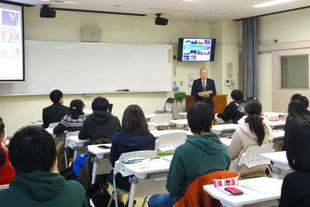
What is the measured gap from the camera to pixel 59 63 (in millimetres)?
8445

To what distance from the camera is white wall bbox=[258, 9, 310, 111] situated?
892cm

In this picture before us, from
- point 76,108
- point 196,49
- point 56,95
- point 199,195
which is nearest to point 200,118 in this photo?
point 199,195

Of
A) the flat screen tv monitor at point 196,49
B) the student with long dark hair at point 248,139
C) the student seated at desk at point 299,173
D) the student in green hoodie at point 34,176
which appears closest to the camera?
the student in green hoodie at point 34,176

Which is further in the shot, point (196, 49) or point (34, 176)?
point (196, 49)

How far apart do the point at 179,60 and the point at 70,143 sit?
5557mm

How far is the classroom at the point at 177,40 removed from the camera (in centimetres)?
829

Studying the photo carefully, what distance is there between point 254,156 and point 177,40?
6.84 m

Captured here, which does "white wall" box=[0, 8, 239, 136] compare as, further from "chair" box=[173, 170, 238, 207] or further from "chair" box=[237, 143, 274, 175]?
"chair" box=[173, 170, 238, 207]

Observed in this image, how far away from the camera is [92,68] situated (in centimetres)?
885

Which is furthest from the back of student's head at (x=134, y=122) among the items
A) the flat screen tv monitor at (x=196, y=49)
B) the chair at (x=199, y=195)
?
the flat screen tv monitor at (x=196, y=49)

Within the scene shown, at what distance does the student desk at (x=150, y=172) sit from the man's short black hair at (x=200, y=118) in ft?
1.86

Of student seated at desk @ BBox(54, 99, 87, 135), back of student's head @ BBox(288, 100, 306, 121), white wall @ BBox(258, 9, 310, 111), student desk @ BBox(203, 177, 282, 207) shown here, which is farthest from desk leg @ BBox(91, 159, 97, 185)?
white wall @ BBox(258, 9, 310, 111)

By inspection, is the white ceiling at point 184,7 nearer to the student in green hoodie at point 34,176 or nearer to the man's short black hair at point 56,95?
the man's short black hair at point 56,95

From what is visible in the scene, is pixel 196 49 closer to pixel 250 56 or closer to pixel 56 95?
pixel 250 56
